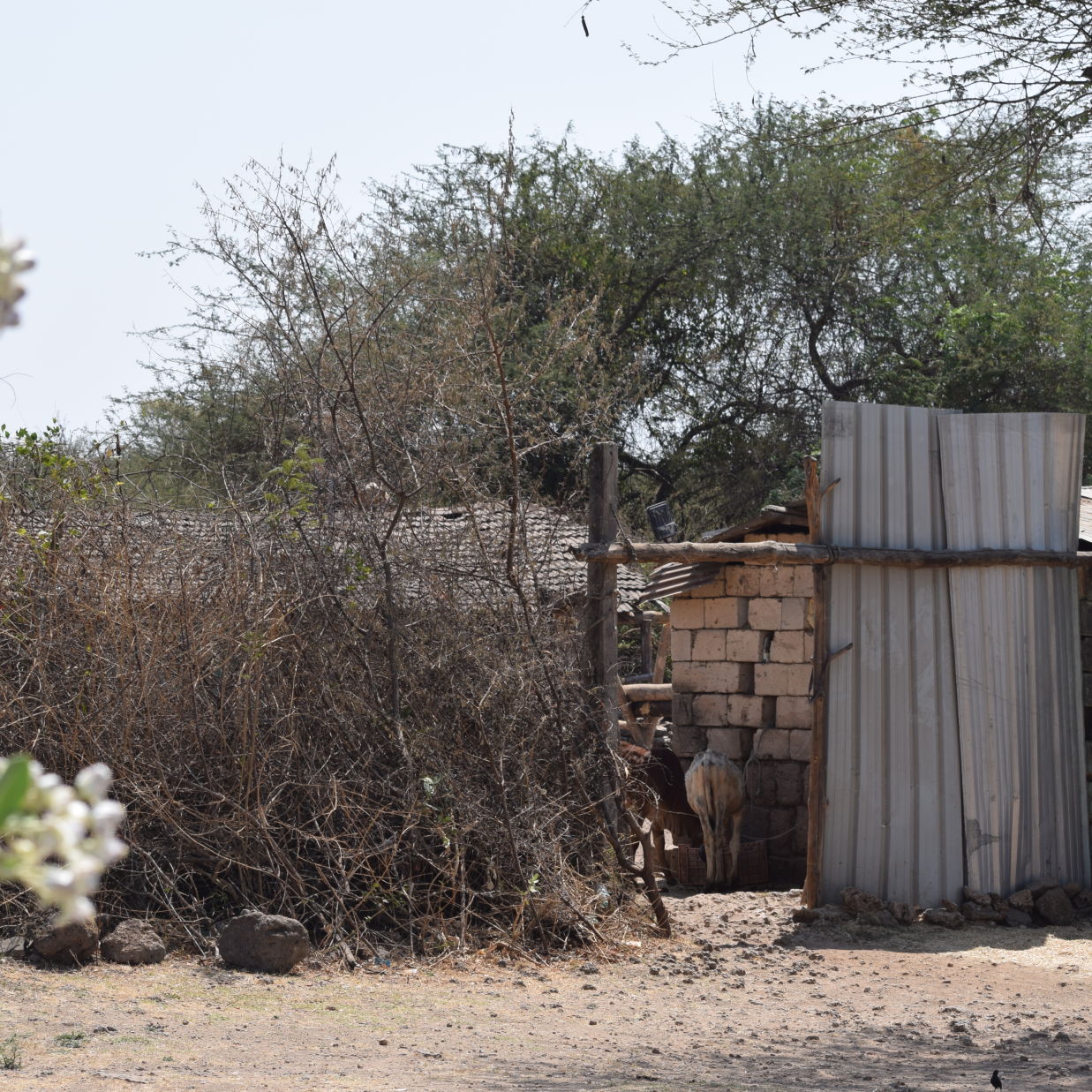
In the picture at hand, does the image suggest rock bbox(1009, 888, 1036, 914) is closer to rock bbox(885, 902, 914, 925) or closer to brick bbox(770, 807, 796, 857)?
rock bbox(885, 902, 914, 925)

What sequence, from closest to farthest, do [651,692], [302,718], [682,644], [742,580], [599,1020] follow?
1. [599,1020]
2. [302,718]
3. [742,580]
4. [682,644]
5. [651,692]

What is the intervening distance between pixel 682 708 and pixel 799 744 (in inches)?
42.5

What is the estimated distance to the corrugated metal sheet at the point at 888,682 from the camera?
25.2ft

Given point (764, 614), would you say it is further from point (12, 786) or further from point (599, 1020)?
point (12, 786)

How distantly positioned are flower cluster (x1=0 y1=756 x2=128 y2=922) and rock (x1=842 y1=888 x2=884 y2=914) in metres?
7.33

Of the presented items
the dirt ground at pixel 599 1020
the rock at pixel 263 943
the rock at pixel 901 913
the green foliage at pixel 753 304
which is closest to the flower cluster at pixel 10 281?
the dirt ground at pixel 599 1020

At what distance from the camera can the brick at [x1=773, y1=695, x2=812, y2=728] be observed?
10070 millimetres

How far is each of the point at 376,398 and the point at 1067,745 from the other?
4.98 metres

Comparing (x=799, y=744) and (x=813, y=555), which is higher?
(x=813, y=555)

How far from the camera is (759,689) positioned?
10.2m

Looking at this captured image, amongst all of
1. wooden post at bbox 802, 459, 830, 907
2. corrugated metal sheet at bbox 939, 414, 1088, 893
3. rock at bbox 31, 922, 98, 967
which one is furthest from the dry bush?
corrugated metal sheet at bbox 939, 414, 1088, 893

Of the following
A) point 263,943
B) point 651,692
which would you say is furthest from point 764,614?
point 263,943

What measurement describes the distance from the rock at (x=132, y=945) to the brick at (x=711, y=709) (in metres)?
5.43

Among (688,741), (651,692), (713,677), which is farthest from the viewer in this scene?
(651,692)
